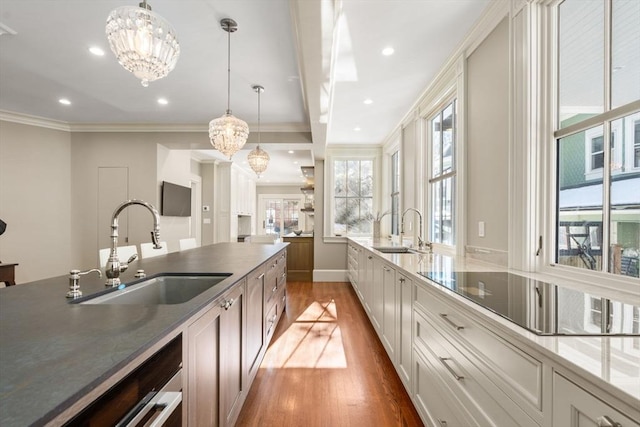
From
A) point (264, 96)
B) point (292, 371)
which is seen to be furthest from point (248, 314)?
point (264, 96)

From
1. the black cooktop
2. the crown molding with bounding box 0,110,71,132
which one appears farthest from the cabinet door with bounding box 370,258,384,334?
the crown molding with bounding box 0,110,71,132

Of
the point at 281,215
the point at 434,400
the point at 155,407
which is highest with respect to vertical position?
the point at 281,215

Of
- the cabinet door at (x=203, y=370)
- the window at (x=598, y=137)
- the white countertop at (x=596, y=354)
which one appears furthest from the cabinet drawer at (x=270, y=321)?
the window at (x=598, y=137)

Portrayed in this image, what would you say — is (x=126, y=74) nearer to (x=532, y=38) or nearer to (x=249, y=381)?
(x=249, y=381)

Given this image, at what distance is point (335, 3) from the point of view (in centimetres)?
161

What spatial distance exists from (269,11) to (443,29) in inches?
51.8

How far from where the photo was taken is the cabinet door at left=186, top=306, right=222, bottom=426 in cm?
98

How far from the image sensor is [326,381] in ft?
6.96

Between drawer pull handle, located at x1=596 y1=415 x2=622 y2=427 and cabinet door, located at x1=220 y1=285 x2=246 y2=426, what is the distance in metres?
1.23

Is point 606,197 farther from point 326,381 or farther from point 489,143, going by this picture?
point 326,381

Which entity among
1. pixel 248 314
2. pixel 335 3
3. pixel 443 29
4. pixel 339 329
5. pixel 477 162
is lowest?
pixel 339 329

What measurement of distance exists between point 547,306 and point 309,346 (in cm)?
214

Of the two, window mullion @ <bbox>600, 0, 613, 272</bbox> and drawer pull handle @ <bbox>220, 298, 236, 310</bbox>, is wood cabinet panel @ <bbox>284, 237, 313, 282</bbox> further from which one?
window mullion @ <bbox>600, 0, 613, 272</bbox>

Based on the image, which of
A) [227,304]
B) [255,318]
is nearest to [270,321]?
[255,318]
